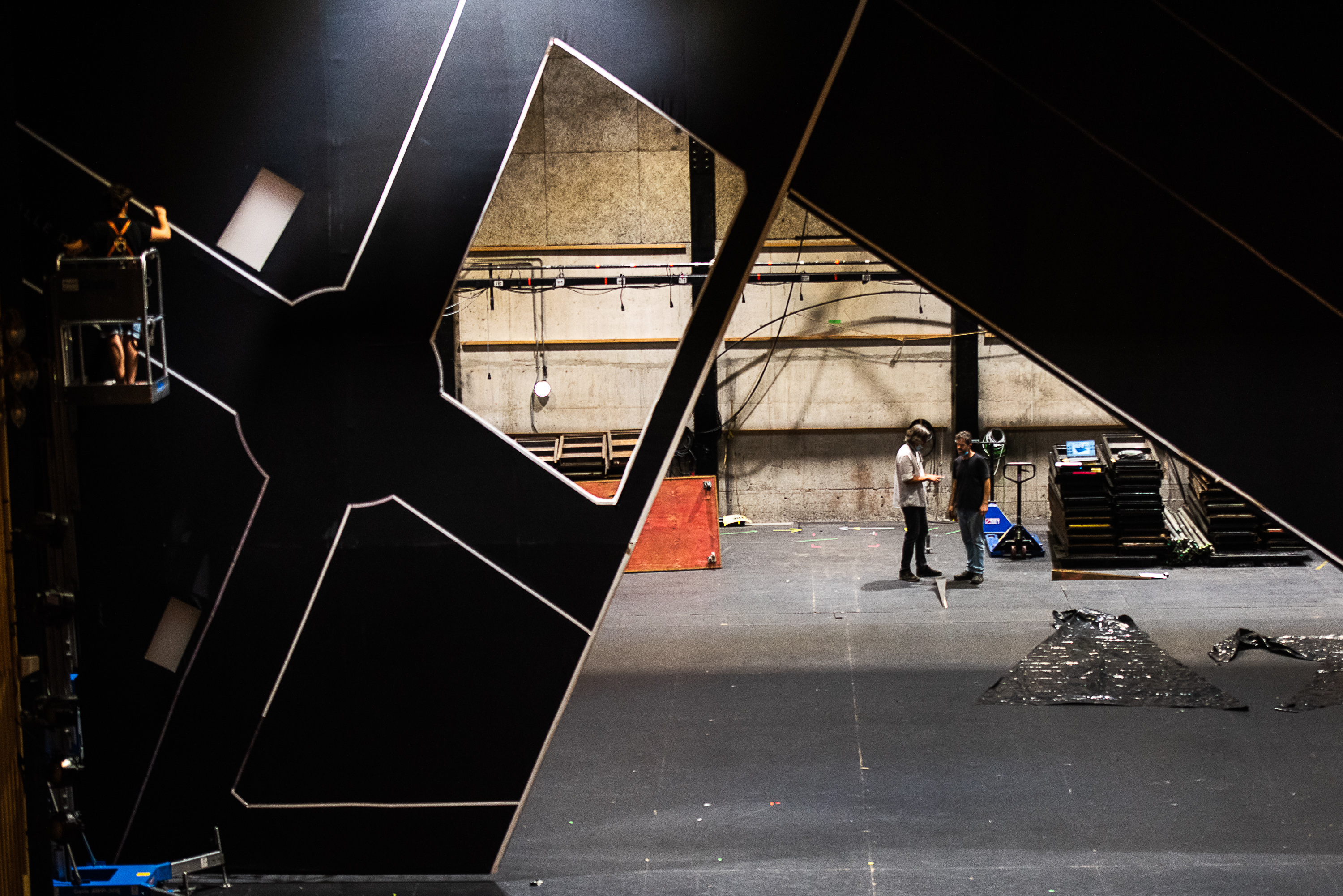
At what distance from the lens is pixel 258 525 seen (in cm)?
636

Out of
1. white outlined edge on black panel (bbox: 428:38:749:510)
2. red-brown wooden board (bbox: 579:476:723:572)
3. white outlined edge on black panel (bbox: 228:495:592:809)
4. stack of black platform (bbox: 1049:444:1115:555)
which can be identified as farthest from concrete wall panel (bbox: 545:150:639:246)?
white outlined edge on black panel (bbox: 228:495:592:809)

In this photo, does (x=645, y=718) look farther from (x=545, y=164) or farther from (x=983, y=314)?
(x=545, y=164)

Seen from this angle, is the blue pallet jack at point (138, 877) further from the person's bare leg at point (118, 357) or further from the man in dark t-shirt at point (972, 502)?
the man in dark t-shirt at point (972, 502)

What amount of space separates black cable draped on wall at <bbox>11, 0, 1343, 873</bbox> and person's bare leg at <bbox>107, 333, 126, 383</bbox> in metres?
0.53

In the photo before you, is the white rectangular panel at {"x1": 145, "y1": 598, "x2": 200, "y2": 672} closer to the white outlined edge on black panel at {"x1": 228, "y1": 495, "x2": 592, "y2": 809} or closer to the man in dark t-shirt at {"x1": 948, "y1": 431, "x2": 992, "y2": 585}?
the white outlined edge on black panel at {"x1": 228, "y1": 495, "x2": 592, "y2": 809}

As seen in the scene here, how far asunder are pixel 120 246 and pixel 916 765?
5.43 meters

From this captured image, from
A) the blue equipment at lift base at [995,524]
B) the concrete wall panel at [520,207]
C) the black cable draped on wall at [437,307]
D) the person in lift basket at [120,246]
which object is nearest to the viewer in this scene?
the person in lift basket at [120,246]

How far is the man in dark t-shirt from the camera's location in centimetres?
1220

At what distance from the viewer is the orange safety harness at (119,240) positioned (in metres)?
5.64

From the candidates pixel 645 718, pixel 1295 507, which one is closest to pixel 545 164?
pixel 645 718

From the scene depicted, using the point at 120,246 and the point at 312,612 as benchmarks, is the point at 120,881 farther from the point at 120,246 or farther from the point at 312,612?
the point at 120,246

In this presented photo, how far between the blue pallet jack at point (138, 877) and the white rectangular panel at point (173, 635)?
3.12 feet

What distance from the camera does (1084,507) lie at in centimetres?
1286

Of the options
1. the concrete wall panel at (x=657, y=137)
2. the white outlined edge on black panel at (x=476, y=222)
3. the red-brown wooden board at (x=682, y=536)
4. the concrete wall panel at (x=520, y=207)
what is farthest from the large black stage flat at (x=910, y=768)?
the concrete wall panel at (x=657, y=137)
